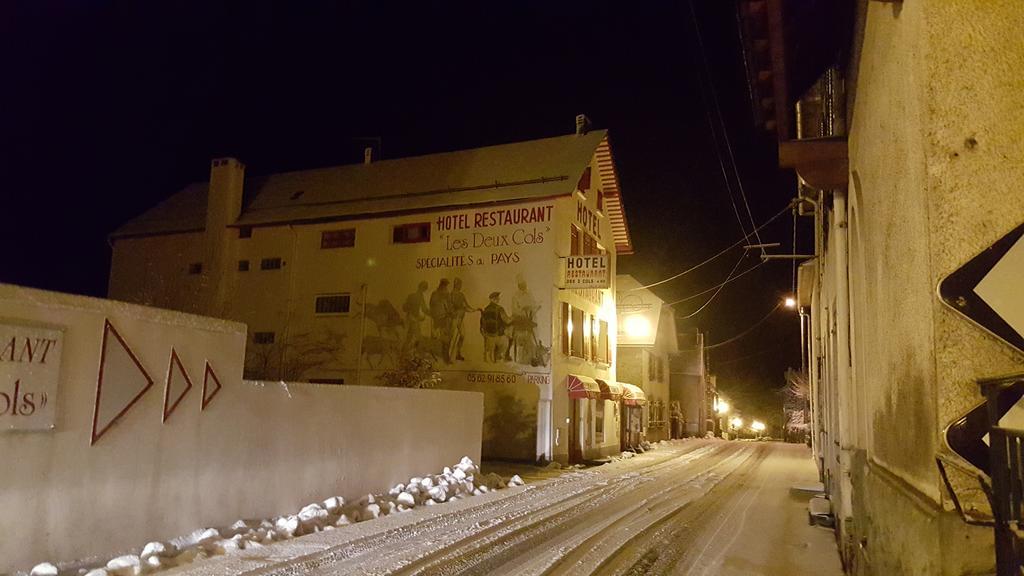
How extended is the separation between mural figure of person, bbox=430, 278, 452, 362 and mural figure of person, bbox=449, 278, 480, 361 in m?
0.14

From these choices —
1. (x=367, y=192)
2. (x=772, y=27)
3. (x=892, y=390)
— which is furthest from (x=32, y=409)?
(x=367, y=192)

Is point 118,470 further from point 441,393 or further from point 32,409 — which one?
point 441,393

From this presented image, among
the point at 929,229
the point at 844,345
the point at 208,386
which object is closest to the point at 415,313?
the point at 208,386

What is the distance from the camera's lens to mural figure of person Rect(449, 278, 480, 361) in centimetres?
2323

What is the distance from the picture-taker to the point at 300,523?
9117mm

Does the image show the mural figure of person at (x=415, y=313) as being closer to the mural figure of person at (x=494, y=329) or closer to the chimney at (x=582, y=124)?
the mural figure of person at (x=494, y=329)

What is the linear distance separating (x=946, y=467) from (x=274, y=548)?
23.1ft

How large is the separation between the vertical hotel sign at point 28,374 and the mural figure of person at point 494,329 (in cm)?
1652

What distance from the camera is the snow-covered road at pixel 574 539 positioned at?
7.50 m

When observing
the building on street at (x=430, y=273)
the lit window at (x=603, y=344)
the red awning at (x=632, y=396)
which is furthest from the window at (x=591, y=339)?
the red awning at (x=632, y=396)

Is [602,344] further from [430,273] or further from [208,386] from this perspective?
[208,386]

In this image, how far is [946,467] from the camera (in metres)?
3.04

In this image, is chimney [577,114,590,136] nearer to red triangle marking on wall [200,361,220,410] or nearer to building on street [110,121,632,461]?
building on street [110,121,632,461]

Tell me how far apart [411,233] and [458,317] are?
363 centimetres
